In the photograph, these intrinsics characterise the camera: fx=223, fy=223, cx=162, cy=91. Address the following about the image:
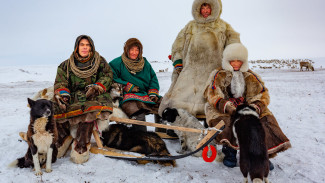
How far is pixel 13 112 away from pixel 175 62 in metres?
4.46

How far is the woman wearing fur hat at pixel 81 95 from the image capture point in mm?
2777

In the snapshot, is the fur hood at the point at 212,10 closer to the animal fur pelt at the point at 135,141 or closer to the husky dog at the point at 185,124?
the husky dog at the point at 185,124

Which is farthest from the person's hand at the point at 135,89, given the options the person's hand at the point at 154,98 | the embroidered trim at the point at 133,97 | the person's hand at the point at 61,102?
the person's hand at the point at 61,102

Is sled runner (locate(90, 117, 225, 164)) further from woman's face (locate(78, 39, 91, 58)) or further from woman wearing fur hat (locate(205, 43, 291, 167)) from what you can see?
woman's face (locate(78, 39, 91, 58))

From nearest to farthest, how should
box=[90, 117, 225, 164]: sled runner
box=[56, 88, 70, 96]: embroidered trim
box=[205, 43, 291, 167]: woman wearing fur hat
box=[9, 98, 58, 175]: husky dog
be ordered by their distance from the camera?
box=[9, 98, 58, 175]: husky dog, box=[90, 117, 225, 164]: sled runner, box=[205, 43, 291, 167]: woman wearing fur hat, box=[56, 88, 70, 96]: embroidered trim

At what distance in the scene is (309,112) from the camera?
17.5ft

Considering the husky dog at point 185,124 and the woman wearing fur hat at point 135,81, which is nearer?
the husky dog at point 185,124

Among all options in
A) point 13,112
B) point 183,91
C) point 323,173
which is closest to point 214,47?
point 183,91

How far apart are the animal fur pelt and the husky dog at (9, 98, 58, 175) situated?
0.80 metres

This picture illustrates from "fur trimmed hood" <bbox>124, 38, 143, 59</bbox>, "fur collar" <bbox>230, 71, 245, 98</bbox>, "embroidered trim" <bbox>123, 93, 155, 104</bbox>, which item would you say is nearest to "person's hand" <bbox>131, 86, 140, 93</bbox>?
"embroidered trim" <bbox>123, 93, 155, 104</bbox>

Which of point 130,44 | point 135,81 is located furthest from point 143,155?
point 130,44

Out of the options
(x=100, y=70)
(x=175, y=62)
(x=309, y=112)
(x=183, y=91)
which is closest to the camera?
(x=100, y=70)

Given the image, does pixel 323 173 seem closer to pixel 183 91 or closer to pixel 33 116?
pixel 183 91

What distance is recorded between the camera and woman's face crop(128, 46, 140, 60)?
3.59 metres
